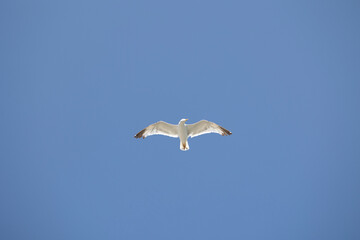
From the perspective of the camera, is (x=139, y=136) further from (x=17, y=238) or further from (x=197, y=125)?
(x=17, y=238)

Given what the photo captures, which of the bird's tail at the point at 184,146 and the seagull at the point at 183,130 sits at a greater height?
the seagull at the point at 183,130

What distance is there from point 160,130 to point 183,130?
1439mm

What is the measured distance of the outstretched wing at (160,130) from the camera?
1475 cm

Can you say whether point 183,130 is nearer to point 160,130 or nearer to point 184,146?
point 184,146

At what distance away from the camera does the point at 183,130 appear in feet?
47.5

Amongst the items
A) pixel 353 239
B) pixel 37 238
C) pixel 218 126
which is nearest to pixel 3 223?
pixel 37 238

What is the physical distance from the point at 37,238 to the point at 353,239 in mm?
52009

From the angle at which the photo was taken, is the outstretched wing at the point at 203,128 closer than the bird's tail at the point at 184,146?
No

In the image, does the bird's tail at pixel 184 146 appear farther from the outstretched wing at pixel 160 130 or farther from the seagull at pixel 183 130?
the outstretched wing at pixel 160 130

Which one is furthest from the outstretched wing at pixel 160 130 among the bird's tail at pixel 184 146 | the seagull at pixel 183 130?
the bird's tail at pixel 184 146

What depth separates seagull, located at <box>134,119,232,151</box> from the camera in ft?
47.8

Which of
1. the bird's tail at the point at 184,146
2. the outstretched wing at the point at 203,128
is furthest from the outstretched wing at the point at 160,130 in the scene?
the outstretched wing at the point at 203,128

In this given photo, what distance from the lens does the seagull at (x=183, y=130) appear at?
47.8ft

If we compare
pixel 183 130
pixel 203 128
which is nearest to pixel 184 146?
pixel 183 130
